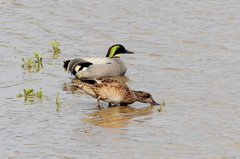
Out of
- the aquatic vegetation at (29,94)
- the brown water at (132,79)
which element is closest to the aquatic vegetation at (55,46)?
the brown water at (132,79)

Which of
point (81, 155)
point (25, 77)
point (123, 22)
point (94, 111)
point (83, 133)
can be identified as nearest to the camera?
point (81, 155)

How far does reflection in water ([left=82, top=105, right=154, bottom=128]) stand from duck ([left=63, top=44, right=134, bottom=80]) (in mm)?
2916

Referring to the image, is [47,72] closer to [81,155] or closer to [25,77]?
[25,77]

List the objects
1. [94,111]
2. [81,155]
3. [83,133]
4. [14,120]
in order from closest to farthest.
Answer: [81,155] < [83,133] < [14,120] < [94,111]

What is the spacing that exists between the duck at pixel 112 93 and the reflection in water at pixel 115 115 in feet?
0.42

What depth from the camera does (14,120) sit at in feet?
29.2

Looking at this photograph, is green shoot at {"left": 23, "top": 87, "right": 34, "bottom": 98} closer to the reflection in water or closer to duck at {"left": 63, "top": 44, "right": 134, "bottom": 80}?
the reflection in water

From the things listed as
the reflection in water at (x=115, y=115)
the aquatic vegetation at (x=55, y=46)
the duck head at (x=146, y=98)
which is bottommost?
the reflection in water at (x=115, y=115)

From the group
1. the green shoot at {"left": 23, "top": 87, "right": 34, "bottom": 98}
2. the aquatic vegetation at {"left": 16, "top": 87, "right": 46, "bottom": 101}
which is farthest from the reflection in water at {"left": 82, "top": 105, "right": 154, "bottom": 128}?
the green shoot at {"left": 23, "top": 87, "right": 34, "bottom": 98}

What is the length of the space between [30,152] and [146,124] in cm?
209

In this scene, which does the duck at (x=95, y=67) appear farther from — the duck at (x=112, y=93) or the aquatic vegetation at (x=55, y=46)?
the duck at (x=112, y=93)

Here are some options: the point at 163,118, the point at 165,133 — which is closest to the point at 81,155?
the point at 165,133

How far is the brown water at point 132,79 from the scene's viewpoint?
→ 7.85 meters

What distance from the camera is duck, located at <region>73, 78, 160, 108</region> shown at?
10.0 metres
